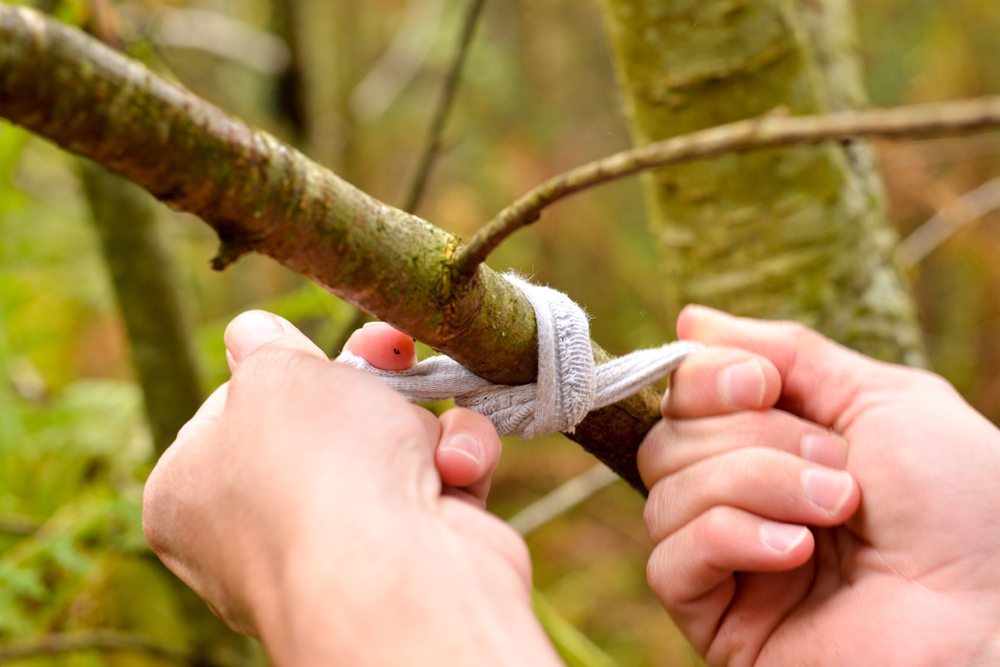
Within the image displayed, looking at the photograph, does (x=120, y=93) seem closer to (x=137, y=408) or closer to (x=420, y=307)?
(x=420, y=307)

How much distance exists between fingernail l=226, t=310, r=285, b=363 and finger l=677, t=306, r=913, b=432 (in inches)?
22.8

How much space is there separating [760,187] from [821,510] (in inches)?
24.5

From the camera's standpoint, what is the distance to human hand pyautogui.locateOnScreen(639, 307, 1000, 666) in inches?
30.2

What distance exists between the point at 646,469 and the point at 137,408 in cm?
136

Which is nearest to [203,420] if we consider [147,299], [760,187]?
[147,299]

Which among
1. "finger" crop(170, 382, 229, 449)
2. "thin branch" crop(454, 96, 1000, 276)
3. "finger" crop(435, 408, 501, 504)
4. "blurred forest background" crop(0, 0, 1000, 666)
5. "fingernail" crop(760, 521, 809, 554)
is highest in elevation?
"thin branch" crop(454, 96, 1000, 276)

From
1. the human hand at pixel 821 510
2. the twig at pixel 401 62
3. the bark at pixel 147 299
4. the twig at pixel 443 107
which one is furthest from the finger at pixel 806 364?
the twig at pixel 401 62

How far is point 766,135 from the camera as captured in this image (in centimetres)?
37

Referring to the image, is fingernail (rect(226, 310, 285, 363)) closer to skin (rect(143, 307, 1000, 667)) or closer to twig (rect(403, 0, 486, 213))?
skin (rect(143, 307, 1000, 667))

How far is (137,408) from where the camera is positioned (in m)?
1.68

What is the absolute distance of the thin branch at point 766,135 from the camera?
12.5 inches

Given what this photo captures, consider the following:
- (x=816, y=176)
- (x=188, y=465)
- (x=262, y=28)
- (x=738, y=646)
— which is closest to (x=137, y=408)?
(x=188, y=465)

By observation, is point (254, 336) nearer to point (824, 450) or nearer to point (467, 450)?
point (467, 450)

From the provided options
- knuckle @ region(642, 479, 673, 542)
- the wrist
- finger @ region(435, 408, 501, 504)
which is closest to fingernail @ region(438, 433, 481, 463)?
finger @ region(435, 408, 501, 504)
